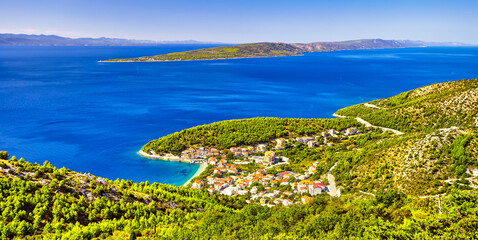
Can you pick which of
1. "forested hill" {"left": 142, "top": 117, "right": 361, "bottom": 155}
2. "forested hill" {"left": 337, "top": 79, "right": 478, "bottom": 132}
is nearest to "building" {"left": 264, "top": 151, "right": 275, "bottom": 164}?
"forested hill" {"left": 142, "top": 117, "right": 361, "bottom": 155}

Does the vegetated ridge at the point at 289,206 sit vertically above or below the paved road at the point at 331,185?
above

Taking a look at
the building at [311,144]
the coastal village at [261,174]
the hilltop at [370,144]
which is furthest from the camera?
the building at [311,144]

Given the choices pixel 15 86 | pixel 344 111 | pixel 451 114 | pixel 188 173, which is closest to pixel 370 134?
pixel 451 114

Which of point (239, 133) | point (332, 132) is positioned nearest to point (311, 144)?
point (332, 132)

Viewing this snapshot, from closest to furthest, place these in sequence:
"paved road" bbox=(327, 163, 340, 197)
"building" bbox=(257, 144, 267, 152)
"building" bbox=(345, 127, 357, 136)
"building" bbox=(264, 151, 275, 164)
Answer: "paved road" bbox=(327, 163, 340, 197) → "building" bbox=(264, 151, 275, 164) → "building" bbox=(257, 144, 267, 152) → "building" bbox=(345, 127, 357, 136)

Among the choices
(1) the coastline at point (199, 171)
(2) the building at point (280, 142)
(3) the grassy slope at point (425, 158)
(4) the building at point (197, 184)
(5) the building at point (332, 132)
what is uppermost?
(3) the grassy slope at point (425, 158)

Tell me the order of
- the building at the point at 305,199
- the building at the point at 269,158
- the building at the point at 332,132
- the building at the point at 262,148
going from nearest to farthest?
1. the building at the point at 305,199
2. the building at the point at 269,158
3. the building at the point at 262,148
4. the building at the point at 332,132

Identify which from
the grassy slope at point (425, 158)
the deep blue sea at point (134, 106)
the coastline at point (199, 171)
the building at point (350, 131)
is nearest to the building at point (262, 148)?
the coastline at point (199, 171)

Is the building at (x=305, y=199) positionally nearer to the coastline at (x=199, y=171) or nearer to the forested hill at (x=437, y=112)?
the coastline at (x=199, y=171)

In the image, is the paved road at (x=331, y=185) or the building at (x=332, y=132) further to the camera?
the building at (x=332, y=132)

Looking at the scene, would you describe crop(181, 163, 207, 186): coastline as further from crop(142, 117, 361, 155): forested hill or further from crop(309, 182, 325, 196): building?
crop(309, 182, 325, 196): building
